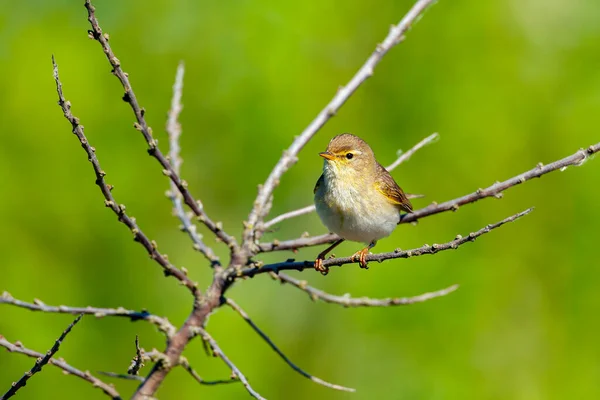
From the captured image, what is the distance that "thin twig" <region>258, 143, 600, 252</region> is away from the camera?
2141mm

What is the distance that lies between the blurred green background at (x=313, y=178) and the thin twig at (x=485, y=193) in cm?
231

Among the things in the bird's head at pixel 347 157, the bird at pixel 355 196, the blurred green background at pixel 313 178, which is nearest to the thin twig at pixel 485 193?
the bird at pixel 355 196

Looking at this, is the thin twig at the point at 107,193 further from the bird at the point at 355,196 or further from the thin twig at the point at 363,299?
the bird at the point at 355,196

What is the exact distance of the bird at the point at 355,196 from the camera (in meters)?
3.43

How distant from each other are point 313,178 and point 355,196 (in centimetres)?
177

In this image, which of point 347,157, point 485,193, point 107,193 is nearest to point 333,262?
point 485,193

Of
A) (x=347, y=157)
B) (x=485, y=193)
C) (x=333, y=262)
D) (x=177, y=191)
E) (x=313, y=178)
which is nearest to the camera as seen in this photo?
(x=333, y=262)

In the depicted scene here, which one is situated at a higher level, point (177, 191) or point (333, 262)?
point (177, 191)

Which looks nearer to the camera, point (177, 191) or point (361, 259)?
point (361, 259)

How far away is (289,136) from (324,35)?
0.91m

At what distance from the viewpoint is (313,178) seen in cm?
531

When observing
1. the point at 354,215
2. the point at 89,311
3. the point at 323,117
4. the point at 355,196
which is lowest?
the point at 89,311

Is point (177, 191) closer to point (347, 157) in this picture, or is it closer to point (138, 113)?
point (138, 113)

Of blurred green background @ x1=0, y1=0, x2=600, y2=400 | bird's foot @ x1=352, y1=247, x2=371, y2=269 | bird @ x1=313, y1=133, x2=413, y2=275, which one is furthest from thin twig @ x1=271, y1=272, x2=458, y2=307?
blurred green background @ x1=0, y1=0, x2=600, y2=400
